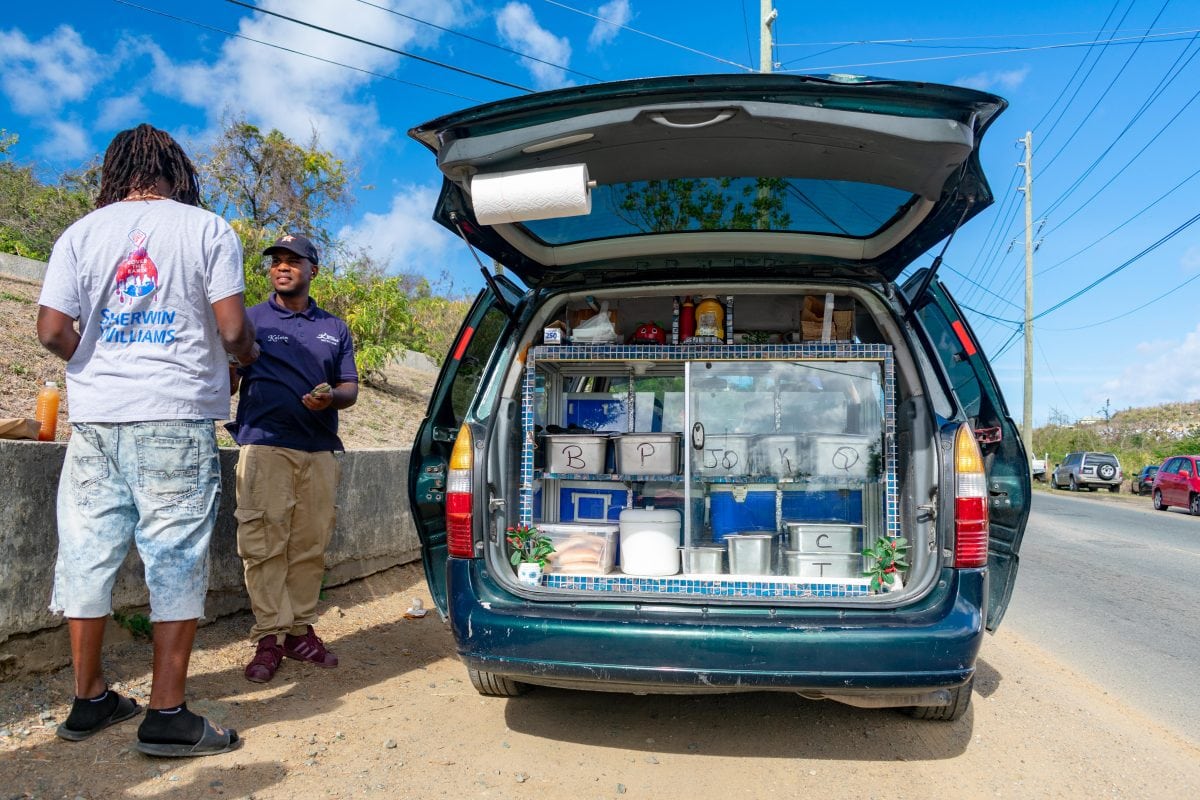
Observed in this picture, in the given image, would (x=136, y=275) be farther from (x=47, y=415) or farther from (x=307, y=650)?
(x=307, y=650)

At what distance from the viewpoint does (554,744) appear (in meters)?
3.06

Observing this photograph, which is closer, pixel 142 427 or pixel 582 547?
pixel 142 427

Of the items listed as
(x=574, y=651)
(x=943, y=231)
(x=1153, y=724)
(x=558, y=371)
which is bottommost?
(x=1153, y=724)

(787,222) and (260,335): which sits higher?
(787,222)

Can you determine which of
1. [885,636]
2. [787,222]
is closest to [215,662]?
[885,636]

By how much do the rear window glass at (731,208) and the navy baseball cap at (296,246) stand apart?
109cm

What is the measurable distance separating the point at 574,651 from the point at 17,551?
2.01m

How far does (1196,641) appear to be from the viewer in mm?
5352

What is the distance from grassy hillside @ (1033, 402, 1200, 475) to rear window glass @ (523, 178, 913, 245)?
30.2m

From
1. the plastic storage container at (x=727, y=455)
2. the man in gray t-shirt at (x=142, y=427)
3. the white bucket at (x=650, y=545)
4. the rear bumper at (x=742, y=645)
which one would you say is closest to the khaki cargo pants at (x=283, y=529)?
the man in gray t-shirt at (x=142, y=427)

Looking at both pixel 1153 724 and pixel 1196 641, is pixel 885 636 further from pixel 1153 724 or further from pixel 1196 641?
pixel 1196 641

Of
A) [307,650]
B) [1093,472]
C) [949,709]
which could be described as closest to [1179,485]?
[1093,472]

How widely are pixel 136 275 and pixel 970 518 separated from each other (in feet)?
9.21

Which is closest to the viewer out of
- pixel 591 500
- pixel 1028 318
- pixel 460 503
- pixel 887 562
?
pixel 460 503
